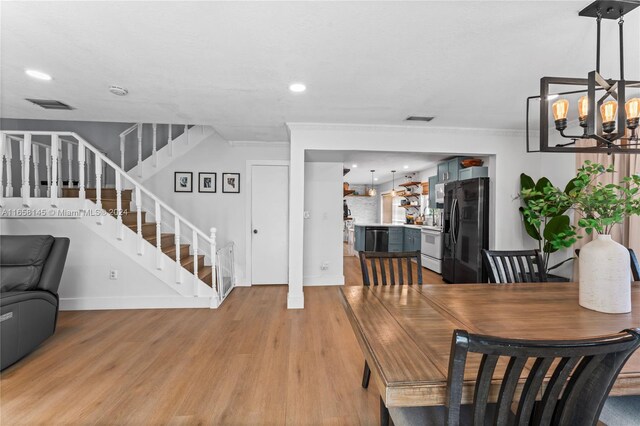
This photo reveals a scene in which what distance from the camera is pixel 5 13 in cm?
167

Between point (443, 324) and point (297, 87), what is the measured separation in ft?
7.31

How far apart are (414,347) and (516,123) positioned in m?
3.71

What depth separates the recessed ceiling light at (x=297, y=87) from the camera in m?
2.59

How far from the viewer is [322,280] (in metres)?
4.93

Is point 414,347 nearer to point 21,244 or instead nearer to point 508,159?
point 21,244

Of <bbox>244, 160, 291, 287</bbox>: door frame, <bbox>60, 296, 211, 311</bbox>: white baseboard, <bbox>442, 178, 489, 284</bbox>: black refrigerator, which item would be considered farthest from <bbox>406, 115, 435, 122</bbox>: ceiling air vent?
<bbox>60, 296, 211, 311</bbox>: white baseboard

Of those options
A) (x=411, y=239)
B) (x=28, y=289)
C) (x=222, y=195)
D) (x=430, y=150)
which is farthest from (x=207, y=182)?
(x=411, y=239)

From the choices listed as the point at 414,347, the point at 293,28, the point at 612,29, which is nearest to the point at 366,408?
the point at 414,347

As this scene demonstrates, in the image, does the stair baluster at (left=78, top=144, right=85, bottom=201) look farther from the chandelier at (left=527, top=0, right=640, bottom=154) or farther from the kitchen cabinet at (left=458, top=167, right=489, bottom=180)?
the kitchen cabinet at (left=458, top=167, right=489, bottom=180)

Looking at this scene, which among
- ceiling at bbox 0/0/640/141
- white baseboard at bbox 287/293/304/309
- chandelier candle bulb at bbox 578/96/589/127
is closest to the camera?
chandelier candle bulb at bbox 578/96/589/127

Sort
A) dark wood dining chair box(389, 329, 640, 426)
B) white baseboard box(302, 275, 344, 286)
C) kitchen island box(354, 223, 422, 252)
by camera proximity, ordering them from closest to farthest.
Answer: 1. dark wood dining chair box(389, 329, 640, 426)
2. white baseboard box(302, 275, 344, 286)
3. kitchen island box(354, 223, 422, 252)

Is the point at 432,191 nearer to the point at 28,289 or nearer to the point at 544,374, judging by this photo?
the point at 544,374

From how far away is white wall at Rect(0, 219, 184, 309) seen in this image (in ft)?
11.4

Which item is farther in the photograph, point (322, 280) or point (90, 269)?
point (322, 280)
